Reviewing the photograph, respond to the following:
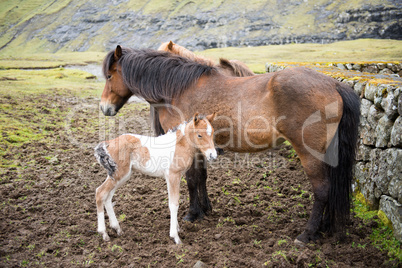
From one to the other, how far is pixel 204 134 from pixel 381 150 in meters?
2.91

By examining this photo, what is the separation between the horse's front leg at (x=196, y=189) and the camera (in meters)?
5.46

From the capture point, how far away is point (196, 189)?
18.5 ft

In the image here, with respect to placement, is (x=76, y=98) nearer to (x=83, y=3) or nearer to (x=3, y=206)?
(x=3, y=206)

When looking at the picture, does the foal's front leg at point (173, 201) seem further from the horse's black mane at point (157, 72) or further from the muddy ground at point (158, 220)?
the horse's black mane at point (157, 72)

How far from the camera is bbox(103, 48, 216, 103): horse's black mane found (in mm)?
5371

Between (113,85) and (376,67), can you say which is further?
(376,67)

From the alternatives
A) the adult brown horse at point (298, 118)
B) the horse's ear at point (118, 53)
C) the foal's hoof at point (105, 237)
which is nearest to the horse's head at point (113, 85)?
the horse's ear at point (118, 53)

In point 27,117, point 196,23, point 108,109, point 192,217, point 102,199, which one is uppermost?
point 196,23

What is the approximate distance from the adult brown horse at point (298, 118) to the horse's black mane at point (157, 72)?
2 cm

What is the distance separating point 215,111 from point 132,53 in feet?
6.68

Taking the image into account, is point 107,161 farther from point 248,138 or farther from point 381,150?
point 381,150

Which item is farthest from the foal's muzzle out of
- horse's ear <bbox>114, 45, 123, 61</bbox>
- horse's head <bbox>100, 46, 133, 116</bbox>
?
horse's ear <bbox>114, 45, 123, 61</bbox>

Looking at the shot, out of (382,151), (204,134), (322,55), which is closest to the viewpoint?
(204,134)

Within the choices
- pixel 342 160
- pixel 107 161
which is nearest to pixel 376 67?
pixel 342 160
